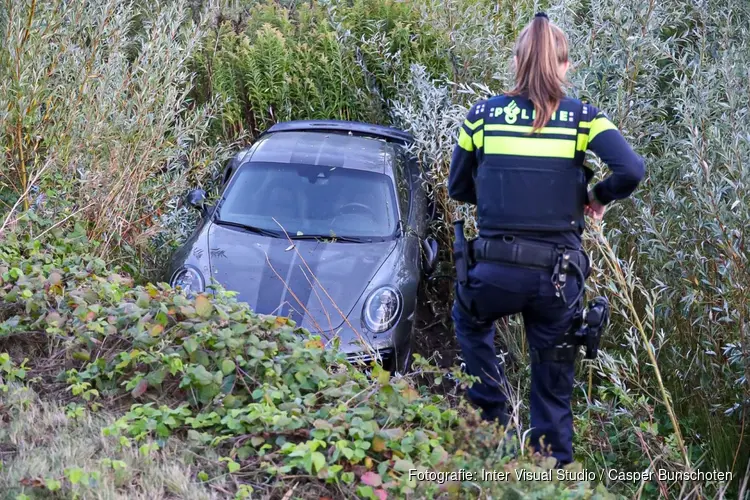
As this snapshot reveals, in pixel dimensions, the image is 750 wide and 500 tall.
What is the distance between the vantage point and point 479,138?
12.6 ft

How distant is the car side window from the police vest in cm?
226

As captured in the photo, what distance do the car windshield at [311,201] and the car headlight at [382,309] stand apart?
66 centimetres

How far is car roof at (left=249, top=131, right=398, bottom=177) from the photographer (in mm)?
6332

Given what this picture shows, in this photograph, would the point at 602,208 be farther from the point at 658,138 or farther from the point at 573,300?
the point at 658,138

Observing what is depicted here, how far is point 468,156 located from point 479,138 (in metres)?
0.14

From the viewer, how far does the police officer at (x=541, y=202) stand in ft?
12.1

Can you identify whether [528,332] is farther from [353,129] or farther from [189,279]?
[353,129]

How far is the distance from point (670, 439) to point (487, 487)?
63.4 inches

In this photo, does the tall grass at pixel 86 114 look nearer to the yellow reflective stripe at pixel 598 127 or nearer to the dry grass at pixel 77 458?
the dry grass at pixel 77 458

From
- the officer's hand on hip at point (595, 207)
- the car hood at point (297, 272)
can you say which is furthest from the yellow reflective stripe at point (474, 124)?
the car hood at point (297, 272)

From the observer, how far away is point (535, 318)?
3.88 metres

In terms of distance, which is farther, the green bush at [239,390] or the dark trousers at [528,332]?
the dark trousers at [528,332]

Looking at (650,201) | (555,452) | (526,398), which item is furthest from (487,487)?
(650,201)

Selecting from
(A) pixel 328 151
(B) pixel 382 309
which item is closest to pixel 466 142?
(B) pixel 382 309
